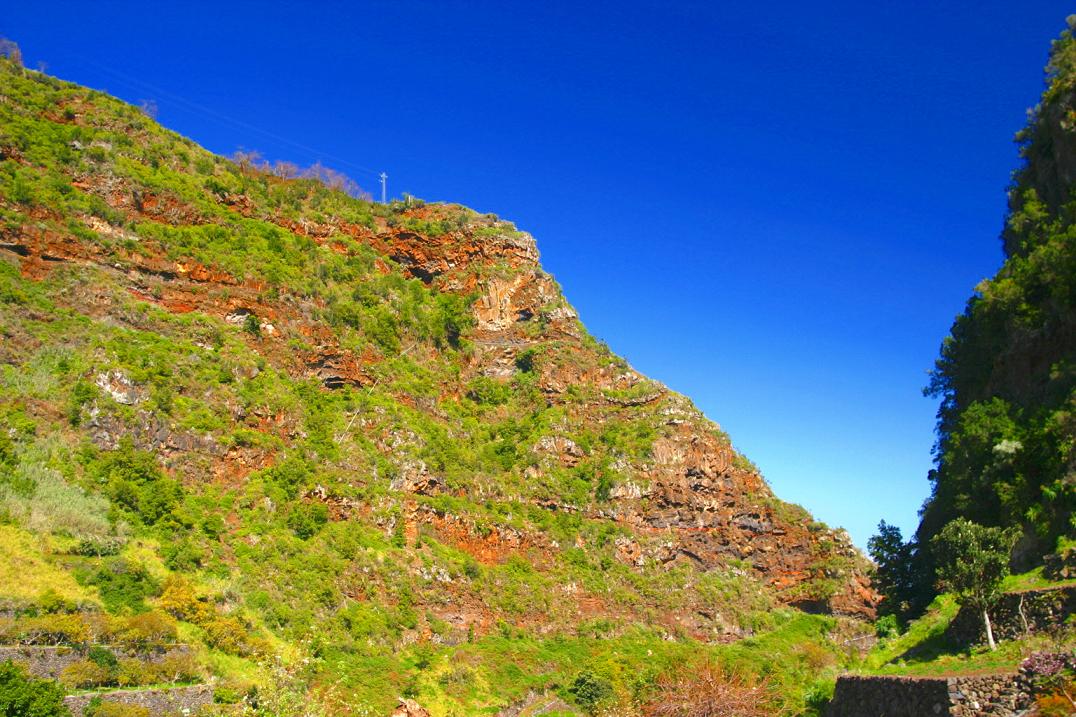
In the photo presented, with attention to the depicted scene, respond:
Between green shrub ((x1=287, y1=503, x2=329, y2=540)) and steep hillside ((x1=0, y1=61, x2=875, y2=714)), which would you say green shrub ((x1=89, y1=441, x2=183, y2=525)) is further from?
green shrub ((x1=287, y1=503, x2=329, y2=540))

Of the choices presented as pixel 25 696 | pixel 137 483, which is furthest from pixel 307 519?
pixel 25 696

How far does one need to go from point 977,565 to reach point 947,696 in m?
4.39

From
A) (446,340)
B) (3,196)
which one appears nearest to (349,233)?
(446,340)

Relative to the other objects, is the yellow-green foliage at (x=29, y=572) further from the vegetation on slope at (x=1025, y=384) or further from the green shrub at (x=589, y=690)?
the vegetation on slope at (x=1025, y=384)

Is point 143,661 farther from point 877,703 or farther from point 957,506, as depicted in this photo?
point 957,506

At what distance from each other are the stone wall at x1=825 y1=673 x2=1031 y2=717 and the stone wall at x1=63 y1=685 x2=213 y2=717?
2001cm

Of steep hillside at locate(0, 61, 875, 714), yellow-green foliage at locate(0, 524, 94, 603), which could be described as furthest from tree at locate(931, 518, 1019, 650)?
yellow-green foliage at locate(0, 524, 94, 603)

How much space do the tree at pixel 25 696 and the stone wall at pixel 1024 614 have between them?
25056 millimetres

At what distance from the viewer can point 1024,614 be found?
17125 mm

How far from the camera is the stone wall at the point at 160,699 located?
76.5ft

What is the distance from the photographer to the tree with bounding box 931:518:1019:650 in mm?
17984

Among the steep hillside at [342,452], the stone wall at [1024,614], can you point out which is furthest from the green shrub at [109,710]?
the stone wall at [1024,614]

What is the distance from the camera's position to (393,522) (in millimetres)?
46938

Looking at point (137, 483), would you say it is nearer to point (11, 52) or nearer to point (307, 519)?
point (307, 519)
